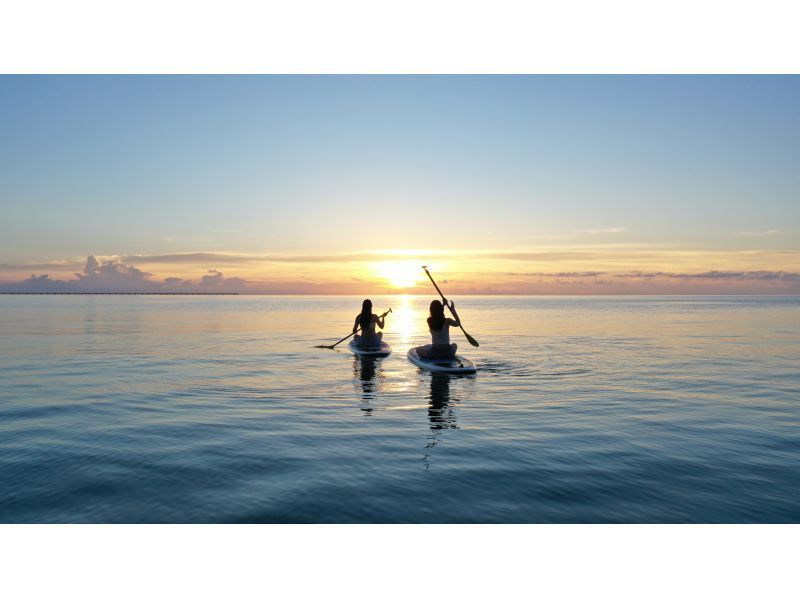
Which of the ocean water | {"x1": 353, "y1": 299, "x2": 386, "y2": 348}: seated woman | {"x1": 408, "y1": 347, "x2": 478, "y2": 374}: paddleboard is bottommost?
the ocean water

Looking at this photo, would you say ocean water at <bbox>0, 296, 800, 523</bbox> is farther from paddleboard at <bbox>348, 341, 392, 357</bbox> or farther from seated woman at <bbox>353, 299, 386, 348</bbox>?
seated woman at <bbox>353, 299, 386, 348</bbox>

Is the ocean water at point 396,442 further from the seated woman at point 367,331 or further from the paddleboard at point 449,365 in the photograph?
the seated woman at point 367,331

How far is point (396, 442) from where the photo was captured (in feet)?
42.2

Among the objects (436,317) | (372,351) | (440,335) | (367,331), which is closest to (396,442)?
(436,317)

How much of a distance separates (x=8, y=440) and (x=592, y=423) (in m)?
15.4

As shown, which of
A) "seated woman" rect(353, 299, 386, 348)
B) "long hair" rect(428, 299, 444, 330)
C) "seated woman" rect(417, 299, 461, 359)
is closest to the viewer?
"long hair" rect(428, 299, 444, 330)

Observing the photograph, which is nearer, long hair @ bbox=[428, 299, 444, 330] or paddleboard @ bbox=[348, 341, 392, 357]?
long hair @ bbox=[428, 299, 444, 330]

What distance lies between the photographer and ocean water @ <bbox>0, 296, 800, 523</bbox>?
8.92 metres

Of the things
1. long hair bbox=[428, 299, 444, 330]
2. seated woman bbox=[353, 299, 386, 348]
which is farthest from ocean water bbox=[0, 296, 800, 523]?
seated woman bbox=[353, 299, 386, 348]

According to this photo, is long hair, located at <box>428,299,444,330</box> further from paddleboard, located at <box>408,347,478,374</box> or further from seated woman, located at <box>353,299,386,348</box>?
seated woman, located at <box>353,299,386,348</box>

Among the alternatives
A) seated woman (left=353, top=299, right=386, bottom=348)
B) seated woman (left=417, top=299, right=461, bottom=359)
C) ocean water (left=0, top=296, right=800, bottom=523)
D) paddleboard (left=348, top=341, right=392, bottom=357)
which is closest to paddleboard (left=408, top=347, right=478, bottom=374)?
seated woman (left=417, top=299, right=461, bottom=359)

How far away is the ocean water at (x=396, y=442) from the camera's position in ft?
29.3

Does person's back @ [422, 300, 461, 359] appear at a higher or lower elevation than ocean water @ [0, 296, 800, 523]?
higher

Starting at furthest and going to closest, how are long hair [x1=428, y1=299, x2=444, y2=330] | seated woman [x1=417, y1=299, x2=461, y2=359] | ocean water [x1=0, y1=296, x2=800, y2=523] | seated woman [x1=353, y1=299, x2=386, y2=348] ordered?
seated woman [x1=353, y1=299, x2=386, y2=348], seated woman [x1=417, y1=299, x2=461, y2=359], long hair [x1=428, y1=299, x2=444, y2=330], ocean water [x1=0, y1=296, x2=800, y2=523]
